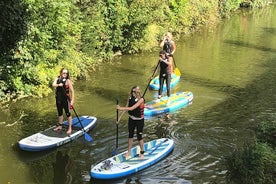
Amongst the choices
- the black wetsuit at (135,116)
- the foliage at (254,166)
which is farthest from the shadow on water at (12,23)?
the foliage at (254,166)

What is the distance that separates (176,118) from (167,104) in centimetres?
89

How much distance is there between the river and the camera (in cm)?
935

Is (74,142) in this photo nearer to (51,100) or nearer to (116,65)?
(51,100)

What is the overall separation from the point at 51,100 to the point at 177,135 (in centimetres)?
517

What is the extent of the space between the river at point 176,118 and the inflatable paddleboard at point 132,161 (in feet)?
0.57

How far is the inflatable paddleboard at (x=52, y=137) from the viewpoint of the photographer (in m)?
10.1

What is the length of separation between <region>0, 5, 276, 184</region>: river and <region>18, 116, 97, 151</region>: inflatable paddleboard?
0.65 feet

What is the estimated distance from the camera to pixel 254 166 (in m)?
7.55

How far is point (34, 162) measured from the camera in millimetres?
9781

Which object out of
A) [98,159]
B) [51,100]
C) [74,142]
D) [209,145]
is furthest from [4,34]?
[209,145]

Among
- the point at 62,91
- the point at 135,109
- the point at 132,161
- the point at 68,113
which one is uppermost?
the point at 62,91

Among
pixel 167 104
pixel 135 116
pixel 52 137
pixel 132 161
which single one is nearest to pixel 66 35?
pixel 167 104

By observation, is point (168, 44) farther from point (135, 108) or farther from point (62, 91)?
point (135, 108)

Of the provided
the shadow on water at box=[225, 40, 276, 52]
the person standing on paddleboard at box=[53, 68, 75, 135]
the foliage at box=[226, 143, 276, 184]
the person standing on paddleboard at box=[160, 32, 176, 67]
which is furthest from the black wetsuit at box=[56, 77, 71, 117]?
the shadow on water at box=[225, 40, 276, 52]
